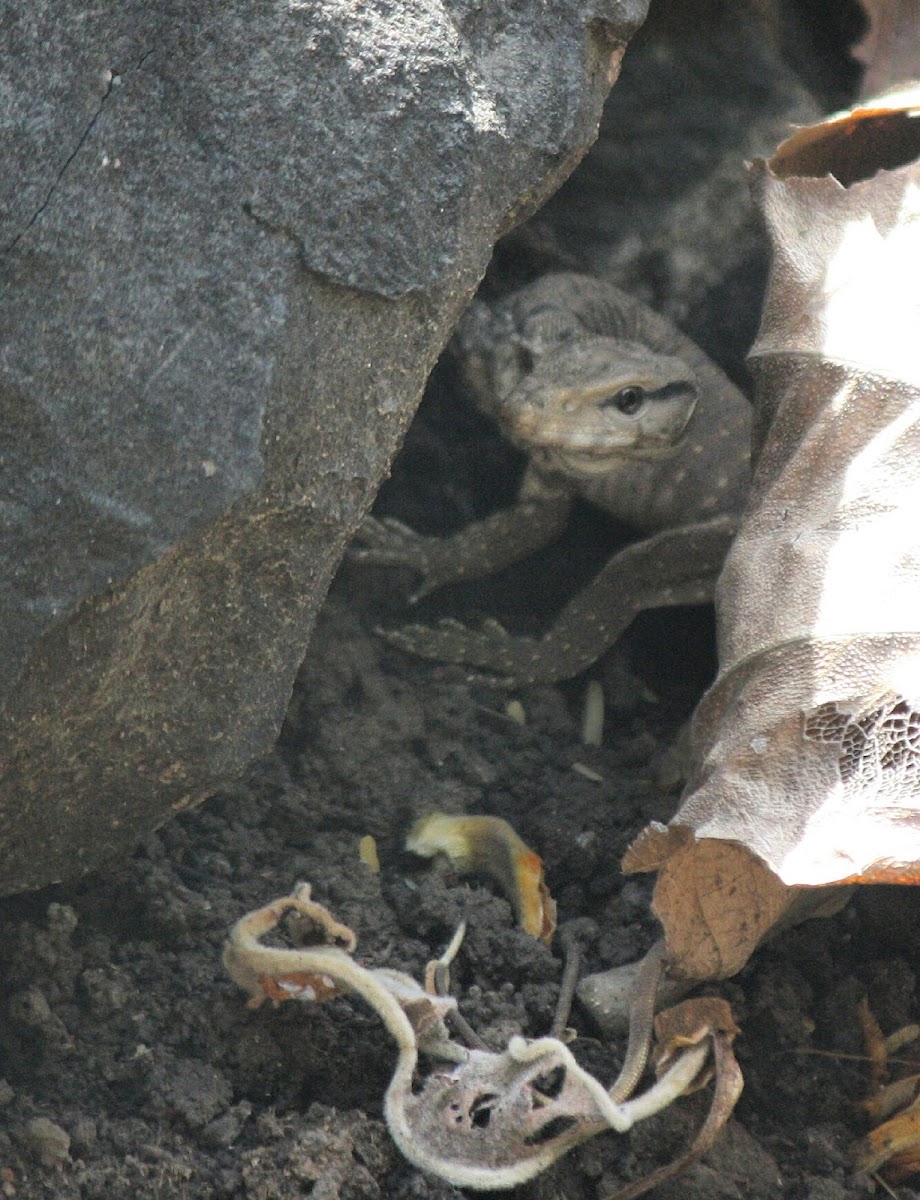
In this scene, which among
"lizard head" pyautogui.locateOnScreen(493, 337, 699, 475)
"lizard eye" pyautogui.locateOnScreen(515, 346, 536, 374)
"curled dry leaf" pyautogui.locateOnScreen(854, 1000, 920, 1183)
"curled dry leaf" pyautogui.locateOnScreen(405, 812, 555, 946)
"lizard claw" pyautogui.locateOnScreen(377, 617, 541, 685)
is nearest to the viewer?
"curled dry leaf" pyautogui.locateOnScreen(854, 1000, 920, 1183)

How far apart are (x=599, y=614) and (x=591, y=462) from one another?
420 mm

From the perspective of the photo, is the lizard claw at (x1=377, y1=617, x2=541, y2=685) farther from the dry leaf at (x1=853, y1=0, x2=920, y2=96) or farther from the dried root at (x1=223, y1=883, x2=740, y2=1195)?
the dry leaf at (x1=853, y1=0, x2=920, y2=96)

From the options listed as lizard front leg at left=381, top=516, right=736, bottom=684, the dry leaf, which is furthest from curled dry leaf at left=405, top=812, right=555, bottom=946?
the dry leaf

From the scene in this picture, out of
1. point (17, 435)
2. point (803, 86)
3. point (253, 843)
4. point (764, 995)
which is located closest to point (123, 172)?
point (17, 435)

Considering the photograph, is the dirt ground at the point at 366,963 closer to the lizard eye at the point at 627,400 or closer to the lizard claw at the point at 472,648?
the lizard claw at the point at 472,648

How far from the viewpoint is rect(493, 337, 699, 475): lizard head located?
3.62 metres

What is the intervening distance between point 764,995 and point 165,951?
3.71ft

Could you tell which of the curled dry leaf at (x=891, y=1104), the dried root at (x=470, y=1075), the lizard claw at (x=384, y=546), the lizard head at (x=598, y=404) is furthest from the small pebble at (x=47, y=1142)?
the lizard head at (x=598, y=404)

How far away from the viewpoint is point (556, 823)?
295 centimetres

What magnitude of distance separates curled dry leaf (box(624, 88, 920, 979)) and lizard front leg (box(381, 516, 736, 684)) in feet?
3.11

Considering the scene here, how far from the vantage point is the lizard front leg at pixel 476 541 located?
152 inches

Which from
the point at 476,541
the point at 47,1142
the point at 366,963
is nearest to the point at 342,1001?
the point at 366,963

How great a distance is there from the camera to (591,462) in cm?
375

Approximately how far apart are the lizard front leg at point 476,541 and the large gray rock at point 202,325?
4.72 feet
